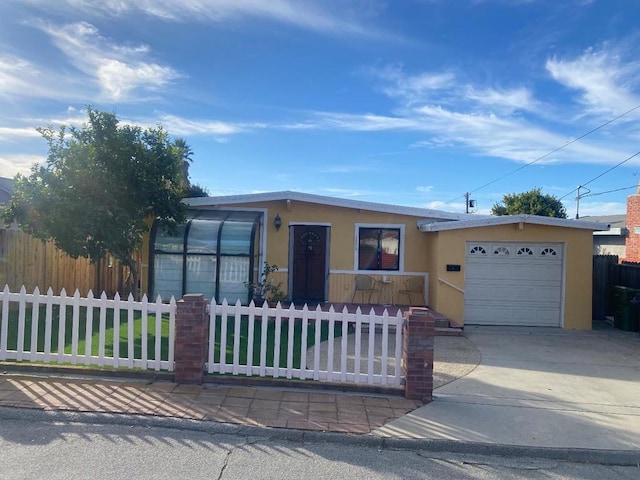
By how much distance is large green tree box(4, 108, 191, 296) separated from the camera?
8.74 m

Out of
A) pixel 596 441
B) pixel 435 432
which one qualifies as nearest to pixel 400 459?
pixel 435 432

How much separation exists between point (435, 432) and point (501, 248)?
769 cm

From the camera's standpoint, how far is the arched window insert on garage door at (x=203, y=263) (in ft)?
36.9

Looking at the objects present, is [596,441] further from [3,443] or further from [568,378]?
[3,443]

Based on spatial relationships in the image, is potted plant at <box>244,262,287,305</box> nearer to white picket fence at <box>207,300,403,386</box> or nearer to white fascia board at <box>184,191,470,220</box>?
white fascia board at <box>184,191,470,220</box>

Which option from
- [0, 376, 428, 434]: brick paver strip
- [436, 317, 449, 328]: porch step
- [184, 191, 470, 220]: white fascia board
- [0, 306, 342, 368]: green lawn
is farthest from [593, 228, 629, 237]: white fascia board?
[0, 376, 428, 434]: brick paver strip

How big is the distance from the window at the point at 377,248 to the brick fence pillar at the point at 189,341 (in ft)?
23.6

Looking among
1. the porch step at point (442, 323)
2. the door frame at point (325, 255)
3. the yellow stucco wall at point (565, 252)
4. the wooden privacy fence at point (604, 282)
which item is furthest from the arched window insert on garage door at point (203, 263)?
the wooden privacy fence at point (604, 282)

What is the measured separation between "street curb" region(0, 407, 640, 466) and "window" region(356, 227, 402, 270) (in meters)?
8.09

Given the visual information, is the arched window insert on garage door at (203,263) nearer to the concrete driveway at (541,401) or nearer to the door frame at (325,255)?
the door frame at (325,255)

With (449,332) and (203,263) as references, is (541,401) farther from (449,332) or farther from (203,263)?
(203,263)

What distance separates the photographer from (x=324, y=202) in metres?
12.0

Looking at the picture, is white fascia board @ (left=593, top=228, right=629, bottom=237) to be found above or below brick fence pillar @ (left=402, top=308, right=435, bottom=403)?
above

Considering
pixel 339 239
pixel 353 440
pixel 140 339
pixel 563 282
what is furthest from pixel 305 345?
pixel 563 282
